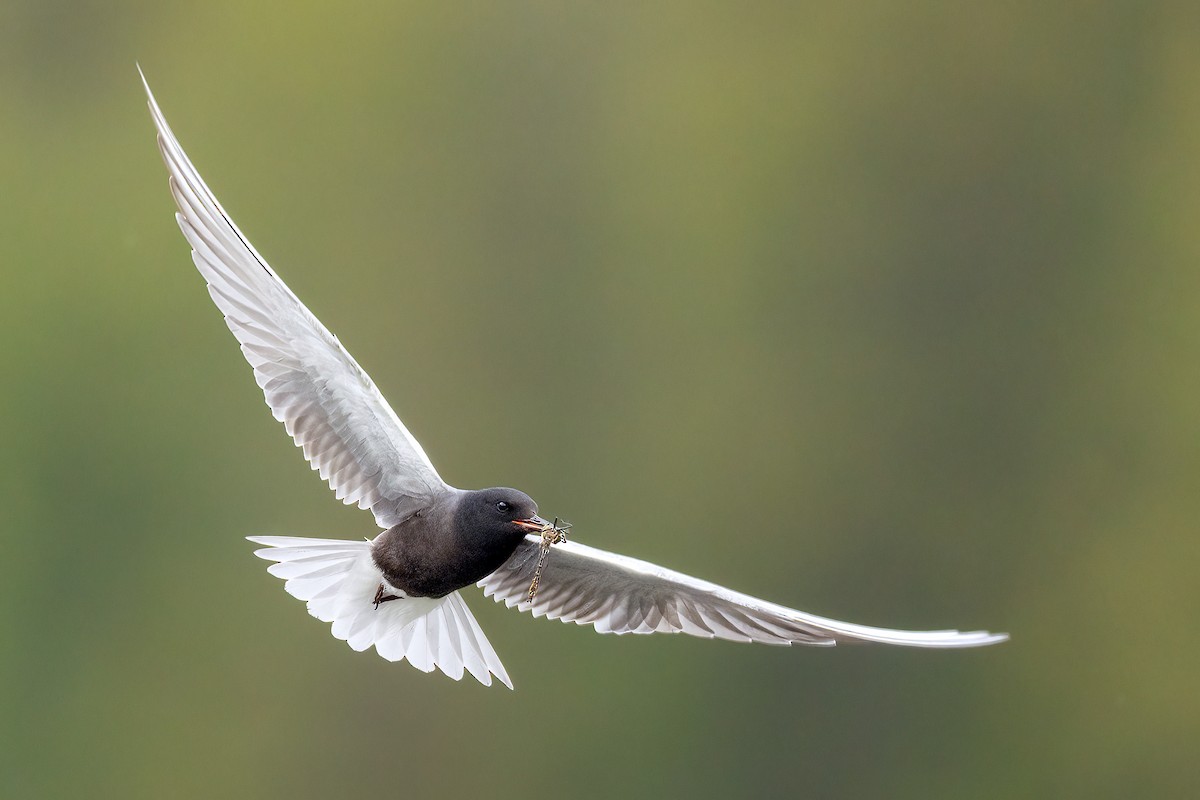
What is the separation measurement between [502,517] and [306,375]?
21.2 inches

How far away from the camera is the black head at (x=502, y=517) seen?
2.23 metres

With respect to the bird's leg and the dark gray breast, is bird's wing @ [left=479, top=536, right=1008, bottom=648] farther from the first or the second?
the bird's leg

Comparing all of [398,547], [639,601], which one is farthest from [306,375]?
[639,601]

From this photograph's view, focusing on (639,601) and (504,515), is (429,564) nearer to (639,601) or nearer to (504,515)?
(504,515)

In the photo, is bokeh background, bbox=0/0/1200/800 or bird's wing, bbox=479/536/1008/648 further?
bokeh background, bbox=0/0/1200/800

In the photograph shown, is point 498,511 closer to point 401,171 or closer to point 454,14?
point 401,171

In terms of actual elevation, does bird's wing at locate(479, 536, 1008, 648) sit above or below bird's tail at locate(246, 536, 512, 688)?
below

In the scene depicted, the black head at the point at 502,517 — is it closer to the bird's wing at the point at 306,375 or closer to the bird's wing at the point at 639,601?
the bird's wing at the point at 639,601

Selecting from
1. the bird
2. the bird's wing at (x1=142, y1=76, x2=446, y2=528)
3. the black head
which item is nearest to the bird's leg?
the bird

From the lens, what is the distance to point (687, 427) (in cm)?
577

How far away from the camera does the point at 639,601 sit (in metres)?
2.59

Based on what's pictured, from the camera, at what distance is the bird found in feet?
7.45

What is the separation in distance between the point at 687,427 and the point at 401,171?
1743mm

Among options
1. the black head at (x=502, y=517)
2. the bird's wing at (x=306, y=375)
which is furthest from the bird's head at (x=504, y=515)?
the bird's wing at (x=306, y=375)
